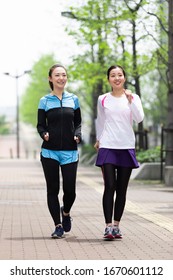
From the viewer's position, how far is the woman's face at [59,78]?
10320 mm

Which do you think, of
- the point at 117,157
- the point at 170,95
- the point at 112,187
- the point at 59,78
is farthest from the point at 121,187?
the point at 170,95

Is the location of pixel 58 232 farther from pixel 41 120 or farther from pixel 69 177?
pixel 41 120

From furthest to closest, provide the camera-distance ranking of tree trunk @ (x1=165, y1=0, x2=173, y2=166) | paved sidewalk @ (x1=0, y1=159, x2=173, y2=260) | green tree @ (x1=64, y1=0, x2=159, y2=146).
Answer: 1. green tree @ (x1=64, y1=0, x2=159, y2=146)
2. tree trunk @ (x1=165, y1=0, x2=173, y2=166)
3. paved sidewalk @ (x1=0, y1=159, x2=173, y2=260)

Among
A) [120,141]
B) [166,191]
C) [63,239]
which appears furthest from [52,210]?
[166,191]

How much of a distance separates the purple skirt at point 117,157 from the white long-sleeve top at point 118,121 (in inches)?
1.8

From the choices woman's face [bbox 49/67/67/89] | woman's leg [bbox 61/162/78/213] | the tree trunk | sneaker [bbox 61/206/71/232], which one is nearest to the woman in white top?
woman's leg [bbox 61/162/78/213]

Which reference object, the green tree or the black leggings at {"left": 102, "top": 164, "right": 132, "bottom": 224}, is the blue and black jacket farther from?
the green tree

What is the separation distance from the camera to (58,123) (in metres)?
10.2

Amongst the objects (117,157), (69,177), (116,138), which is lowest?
(69,177)

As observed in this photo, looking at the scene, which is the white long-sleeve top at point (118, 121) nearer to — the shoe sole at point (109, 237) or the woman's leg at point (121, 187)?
the woman's leg at point (121, 187)

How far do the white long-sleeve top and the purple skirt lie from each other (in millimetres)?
46

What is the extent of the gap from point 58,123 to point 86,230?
1671mm

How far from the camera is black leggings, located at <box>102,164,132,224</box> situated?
10.3 m
